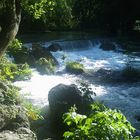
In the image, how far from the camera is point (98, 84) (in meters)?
15.9

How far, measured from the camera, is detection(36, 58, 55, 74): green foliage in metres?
18.2

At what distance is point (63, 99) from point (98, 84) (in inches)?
223

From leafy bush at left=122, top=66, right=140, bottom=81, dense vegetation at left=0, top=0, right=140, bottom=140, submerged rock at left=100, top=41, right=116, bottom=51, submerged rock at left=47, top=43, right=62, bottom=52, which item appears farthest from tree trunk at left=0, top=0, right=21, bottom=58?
submerged rock at left=100, top=41, right=116, bottom=51

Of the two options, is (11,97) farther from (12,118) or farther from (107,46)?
(107,46)

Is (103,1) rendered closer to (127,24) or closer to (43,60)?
(127,24)

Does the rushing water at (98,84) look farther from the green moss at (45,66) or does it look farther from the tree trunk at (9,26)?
the tree trunk at (9,26)

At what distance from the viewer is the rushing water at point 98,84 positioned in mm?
12734

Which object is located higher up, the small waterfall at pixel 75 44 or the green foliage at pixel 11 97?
the green foliage at pixel 11 97

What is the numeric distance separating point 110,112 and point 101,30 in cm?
3420

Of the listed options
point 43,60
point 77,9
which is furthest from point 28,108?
point 77,9

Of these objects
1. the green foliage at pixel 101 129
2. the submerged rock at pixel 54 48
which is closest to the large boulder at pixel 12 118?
the green foliage at pixel 101 129

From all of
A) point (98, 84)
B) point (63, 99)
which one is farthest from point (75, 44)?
point (63, 99)

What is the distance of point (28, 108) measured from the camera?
23.2ft

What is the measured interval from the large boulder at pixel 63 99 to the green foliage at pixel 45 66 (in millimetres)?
7339
